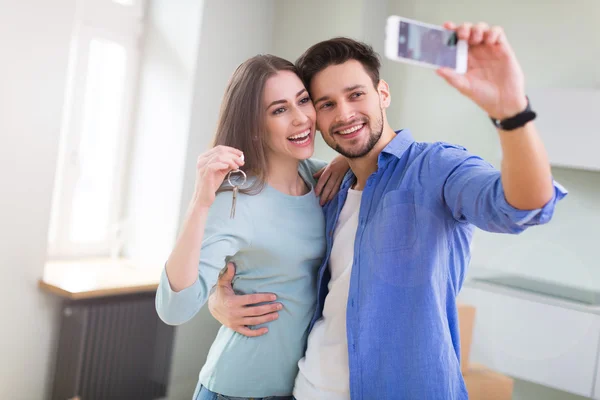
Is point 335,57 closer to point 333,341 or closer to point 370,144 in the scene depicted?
point 370,144

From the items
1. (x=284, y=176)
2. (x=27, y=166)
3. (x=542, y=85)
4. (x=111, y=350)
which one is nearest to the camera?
(x=284, y=176)

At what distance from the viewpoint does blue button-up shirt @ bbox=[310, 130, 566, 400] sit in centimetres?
119

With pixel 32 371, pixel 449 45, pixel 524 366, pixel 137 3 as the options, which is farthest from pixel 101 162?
pixel 449 45

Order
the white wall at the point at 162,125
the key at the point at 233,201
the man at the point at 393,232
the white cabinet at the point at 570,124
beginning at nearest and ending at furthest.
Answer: the man at the point at 393,232, the key at the point at 233,201, the white cabinet at the point at 570,124, the white wall at the point at 162,125

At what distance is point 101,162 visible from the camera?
3277mm

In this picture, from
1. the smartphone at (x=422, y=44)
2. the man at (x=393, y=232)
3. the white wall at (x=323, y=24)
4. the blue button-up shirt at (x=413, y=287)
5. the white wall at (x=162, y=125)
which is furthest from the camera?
the white wall at (x=323, y=24)

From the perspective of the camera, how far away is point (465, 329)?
113 inches

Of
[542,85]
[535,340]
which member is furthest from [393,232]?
[542,85]

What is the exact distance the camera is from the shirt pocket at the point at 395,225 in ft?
4.02

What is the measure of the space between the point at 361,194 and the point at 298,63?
41 centimetres

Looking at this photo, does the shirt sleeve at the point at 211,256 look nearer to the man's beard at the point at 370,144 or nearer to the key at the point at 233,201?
the key at the point at 233,201

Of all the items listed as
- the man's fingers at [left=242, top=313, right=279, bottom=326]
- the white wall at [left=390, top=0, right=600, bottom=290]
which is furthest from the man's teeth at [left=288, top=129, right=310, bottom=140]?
the white wall at [left=390, top=0, right=600, bottom=290]

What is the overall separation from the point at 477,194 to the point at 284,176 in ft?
2.09

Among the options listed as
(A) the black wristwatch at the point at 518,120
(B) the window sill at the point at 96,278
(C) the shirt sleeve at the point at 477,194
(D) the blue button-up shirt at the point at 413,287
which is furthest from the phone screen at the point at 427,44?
(B) the window sill at the point at 96,278
